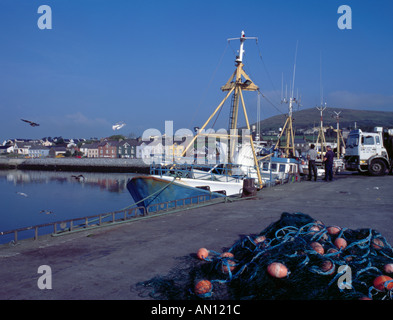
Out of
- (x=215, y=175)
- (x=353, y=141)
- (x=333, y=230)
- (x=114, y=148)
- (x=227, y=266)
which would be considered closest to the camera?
(x=227, y=266)

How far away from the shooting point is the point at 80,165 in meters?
84.6

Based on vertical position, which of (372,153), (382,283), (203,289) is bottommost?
(203,289)

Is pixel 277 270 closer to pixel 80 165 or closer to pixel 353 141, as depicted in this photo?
pixel 353 141

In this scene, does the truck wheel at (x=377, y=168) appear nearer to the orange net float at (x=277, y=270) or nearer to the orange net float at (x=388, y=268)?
the orange net float at (x=388, y=268)

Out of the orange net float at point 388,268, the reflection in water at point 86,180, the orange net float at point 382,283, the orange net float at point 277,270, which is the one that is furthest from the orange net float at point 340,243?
the reflection in water at point 86,180

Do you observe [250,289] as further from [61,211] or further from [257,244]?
[61,211]

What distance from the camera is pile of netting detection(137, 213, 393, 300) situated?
3.45 meters

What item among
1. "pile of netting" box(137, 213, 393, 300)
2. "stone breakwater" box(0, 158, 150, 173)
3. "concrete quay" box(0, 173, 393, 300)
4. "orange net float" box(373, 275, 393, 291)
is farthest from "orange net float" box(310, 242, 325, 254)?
"stone breakwater" box(0, 158, 150, 173)

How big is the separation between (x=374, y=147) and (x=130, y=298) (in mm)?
24265

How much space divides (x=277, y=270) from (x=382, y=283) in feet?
3.32

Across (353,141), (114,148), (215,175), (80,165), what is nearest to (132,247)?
(215,175)

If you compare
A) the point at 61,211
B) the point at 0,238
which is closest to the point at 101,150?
the point at 61,211

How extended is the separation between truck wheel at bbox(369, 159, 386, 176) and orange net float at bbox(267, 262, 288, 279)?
23.2 meters

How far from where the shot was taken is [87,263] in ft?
16.1
